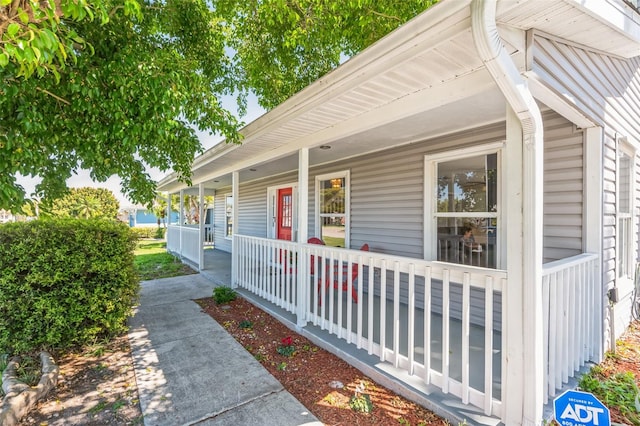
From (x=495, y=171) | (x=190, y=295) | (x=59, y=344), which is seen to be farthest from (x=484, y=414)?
(x=190, y=295)

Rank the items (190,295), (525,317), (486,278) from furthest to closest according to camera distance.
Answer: (190,295) → (486,278) → (525,317)

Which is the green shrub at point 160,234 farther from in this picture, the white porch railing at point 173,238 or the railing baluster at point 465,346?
the railing baluster at point 465,346

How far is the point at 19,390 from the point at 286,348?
2.30m

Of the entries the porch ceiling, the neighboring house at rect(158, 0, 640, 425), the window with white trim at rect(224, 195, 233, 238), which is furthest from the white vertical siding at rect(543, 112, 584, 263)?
the window with white trim at rect(224, 195, 233, 238)

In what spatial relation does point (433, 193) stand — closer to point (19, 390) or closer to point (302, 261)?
point (302, 261)

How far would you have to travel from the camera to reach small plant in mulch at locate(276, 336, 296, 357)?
3343 millimetres

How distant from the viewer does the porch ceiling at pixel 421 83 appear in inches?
70.5

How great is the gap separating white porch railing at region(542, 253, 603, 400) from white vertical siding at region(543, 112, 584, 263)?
27 cm

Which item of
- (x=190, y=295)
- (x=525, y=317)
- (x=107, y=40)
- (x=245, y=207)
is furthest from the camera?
(x=245, y=207)

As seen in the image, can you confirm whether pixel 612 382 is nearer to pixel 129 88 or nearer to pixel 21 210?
pixel 129 88

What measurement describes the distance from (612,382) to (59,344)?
18.0 ft

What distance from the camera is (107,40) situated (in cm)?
306

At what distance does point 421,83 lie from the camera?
7.85ft

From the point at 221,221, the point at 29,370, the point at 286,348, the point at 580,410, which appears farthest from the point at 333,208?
the point at 221,221
